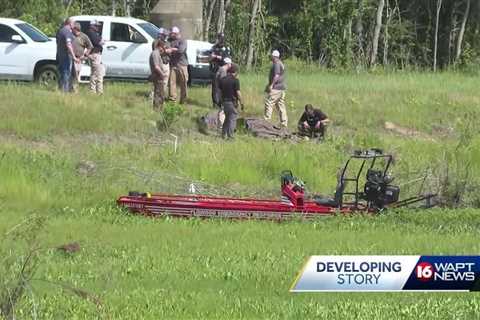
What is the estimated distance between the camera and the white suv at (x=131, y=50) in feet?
93.0

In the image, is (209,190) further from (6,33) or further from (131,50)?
(6,33)

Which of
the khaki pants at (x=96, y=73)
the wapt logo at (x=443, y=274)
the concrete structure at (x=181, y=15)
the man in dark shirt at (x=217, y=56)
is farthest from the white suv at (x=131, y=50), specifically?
the wapt logo at (x=443, y=274)

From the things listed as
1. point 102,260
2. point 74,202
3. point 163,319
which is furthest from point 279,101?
point 163,319

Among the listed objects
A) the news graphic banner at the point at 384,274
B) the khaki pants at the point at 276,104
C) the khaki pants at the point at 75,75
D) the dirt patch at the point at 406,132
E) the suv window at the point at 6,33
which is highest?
the suv window at the point at 6,33

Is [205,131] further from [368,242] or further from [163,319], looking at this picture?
[163,319]

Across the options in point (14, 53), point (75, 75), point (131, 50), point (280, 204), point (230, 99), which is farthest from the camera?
point (131, 50)

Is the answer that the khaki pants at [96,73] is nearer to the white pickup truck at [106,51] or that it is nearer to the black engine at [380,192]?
the white pickup truck at [106,51]

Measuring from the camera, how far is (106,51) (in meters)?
28.5

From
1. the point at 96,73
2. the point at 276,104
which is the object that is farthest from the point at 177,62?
the point at 276,104

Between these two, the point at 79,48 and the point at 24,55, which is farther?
the point at 24,55

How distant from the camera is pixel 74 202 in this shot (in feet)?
62.6

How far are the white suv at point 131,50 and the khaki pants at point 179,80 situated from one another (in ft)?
6.42

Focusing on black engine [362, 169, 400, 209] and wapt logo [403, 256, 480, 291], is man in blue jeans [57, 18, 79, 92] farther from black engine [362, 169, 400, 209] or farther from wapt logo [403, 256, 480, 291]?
wapt logo [403, 256, 480, 291]

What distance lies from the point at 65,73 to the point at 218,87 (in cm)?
366
